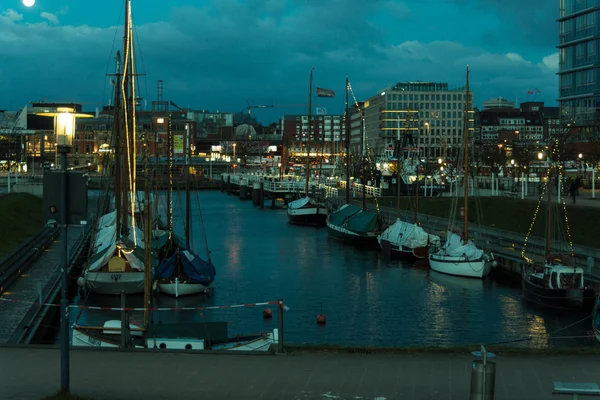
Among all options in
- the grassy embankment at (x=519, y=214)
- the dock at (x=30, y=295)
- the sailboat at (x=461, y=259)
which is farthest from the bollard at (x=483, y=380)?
the sailboat at (x=461, y=259)

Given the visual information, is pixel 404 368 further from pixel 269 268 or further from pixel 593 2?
pixel 593 2

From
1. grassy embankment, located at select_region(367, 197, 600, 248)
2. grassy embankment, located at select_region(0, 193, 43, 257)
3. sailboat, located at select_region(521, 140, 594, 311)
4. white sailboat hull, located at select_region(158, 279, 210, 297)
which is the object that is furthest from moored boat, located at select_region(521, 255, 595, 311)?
grassy embankment, located at select_region(0, 193, 43, 257)

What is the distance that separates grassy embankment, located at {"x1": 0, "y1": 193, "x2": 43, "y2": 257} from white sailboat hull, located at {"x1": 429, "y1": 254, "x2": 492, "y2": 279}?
20.8m

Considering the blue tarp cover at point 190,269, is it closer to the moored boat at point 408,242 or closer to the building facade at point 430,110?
the moored boat at point 408,242

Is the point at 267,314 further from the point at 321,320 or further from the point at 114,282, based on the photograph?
the point at 114,282

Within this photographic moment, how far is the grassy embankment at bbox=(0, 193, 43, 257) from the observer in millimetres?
40503

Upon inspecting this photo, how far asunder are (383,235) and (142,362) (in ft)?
121

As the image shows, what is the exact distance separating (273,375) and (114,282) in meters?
21.4

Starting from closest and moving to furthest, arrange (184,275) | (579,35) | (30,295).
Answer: (30,295) → (184,275) → (579,35)

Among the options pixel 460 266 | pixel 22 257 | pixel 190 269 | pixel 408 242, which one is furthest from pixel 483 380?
pixel 408 242

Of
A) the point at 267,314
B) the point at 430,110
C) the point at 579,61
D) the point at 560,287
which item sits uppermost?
the point at 430,110

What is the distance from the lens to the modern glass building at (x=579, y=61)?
6862cm

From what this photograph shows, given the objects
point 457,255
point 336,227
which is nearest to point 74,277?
point 457,255

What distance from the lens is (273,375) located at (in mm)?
11531
